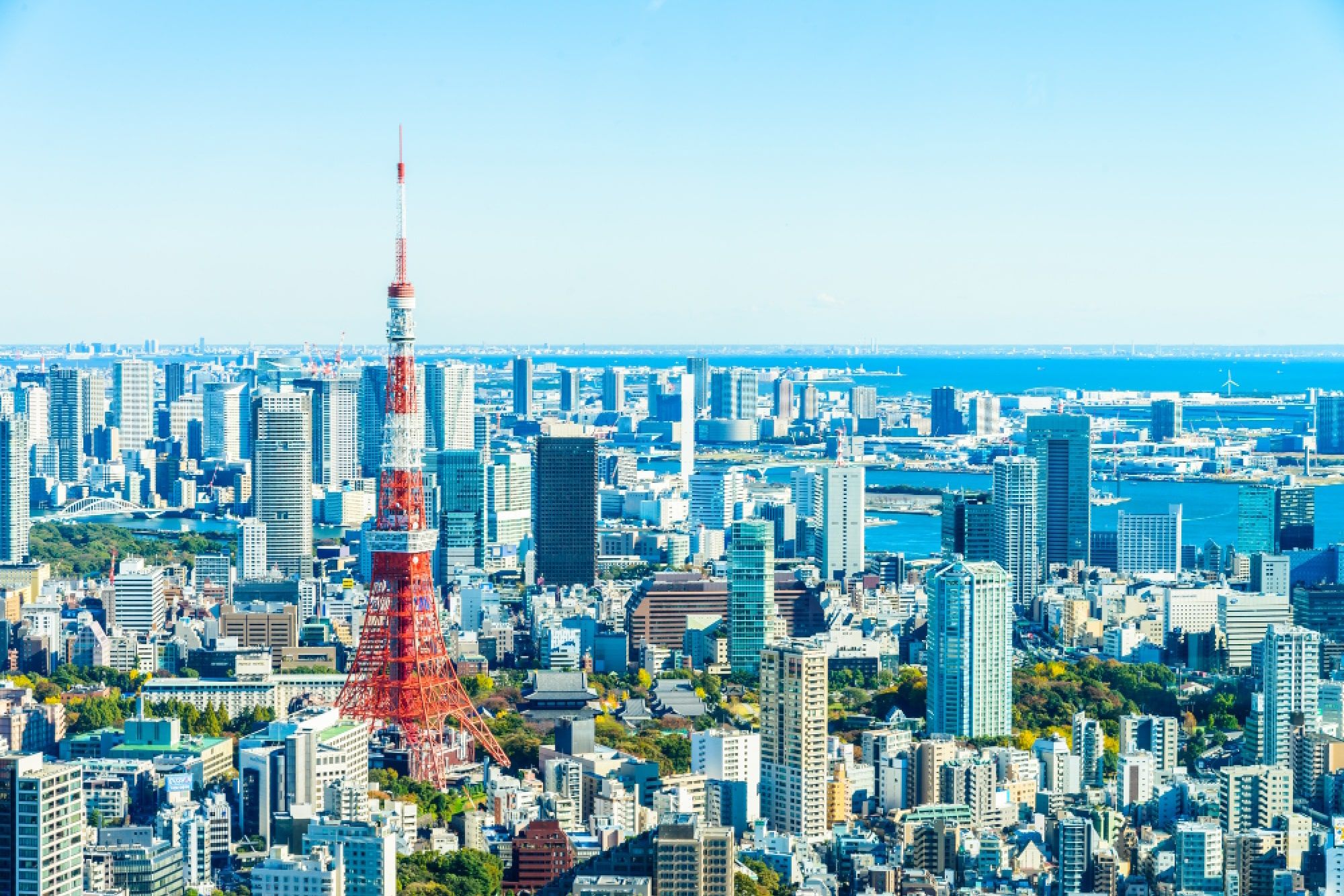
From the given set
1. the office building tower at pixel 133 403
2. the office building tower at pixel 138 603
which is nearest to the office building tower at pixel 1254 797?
the office building tower at pixel 138 603

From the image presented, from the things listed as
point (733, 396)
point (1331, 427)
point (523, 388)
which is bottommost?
point (1331, 427)

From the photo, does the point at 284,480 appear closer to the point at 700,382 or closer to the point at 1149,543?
the point at 1149,543

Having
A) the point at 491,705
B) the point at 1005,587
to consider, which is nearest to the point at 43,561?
the point at 491,705

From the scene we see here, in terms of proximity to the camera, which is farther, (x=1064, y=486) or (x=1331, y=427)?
(x=1331, y=427)

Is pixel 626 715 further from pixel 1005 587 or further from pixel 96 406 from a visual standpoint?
pixel 96 406

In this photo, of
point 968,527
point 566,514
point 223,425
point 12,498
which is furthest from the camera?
point 223,425

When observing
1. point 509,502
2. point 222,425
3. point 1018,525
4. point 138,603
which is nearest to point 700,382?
point 222,425
